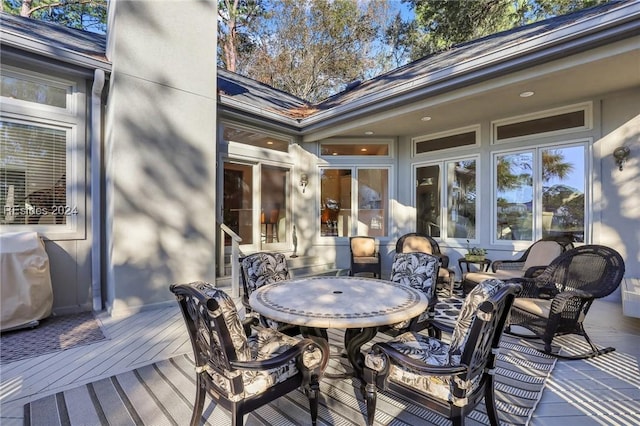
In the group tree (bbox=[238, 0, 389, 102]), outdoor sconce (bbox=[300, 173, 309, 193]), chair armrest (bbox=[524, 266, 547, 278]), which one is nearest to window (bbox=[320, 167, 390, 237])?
outdoor sconce (bbox=[300, 173, 309, 193])

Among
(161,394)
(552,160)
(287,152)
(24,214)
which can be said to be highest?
(287,152)

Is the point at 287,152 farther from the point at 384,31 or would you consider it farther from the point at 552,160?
the point at 384,31

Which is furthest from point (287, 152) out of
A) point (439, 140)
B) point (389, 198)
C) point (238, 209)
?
point (439, 140)

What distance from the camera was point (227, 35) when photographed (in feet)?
44.5

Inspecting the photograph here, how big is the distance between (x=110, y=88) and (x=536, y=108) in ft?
20.7

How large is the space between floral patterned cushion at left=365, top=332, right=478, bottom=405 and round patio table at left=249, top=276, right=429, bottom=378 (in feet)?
0.73

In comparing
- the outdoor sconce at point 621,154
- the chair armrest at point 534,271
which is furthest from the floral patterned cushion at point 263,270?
the outdoor sconce at point 621,154

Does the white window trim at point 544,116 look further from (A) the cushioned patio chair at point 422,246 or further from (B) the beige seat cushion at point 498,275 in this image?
(B) the beige seat cushion at point 498,275

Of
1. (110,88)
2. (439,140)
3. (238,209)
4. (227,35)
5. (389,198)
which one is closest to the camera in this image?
(110,88)

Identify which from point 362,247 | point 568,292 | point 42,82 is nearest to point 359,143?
point 362,247

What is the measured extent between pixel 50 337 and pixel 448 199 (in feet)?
21.2

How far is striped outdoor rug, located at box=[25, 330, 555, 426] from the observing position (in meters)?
2.05

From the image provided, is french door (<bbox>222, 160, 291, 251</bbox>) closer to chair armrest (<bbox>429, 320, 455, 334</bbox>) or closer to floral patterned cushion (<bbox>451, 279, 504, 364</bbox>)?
chair armrest (<bbox>429, 320, 455, 334</bbox>)

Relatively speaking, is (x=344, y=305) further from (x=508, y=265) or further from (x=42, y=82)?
(x=42, y=82)
